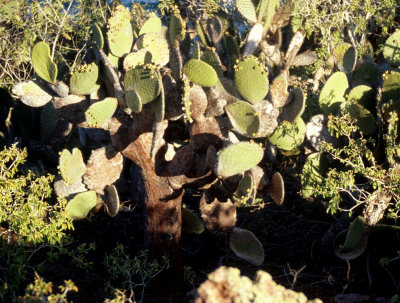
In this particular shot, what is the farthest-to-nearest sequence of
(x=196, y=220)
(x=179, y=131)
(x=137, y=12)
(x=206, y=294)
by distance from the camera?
1. (x=137, y=12)
2. (x=196, y=220)
3. (x=179, y=131)
4. (x=206, y=294)

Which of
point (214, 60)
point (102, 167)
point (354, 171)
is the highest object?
point (214, 60)

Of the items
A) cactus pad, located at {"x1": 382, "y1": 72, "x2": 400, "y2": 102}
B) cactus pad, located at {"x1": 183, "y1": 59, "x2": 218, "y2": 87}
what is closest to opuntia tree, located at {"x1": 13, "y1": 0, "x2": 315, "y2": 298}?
cactus pad, located at {"x1": 183, "y1": 59, "x2": 218, "y2": 87}

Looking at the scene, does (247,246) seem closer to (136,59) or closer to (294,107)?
(294,107)

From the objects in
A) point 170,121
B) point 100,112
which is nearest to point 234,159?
point 170,121

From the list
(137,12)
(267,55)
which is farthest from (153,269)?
(137,12)

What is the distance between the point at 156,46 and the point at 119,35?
31cm

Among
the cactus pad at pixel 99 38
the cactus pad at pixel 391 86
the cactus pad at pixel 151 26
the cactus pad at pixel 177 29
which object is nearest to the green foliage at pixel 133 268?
the cactus pad at pixel 99 38

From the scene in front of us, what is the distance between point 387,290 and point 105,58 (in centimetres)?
299

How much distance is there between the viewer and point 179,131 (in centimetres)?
473

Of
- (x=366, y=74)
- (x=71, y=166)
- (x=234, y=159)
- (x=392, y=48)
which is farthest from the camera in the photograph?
(x=392, y=48)

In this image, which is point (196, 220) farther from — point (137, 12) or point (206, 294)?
point (137, 12)

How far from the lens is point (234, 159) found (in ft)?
13.0

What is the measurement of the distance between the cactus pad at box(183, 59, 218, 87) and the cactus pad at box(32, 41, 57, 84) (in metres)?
1.17

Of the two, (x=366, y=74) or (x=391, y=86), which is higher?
(x=391, y=86)
